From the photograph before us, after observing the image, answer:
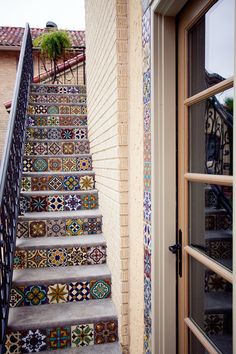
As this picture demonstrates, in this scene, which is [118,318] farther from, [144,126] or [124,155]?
[144,126]

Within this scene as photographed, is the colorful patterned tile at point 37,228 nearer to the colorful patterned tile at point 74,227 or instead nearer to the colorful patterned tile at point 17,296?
the colorful patterned tile at point 74,227

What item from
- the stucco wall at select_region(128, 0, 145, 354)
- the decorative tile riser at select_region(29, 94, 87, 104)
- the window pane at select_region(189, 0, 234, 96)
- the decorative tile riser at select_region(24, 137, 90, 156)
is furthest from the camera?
the decorative tile riser at select_region(29, 94, 87, 104)

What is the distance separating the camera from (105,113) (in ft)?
9.86

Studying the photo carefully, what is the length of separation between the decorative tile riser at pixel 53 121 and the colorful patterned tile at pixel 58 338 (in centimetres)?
309

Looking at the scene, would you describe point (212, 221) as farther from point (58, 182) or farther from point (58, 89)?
point (58, 89)

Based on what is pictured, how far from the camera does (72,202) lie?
3.68 metres

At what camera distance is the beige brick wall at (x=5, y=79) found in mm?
12898

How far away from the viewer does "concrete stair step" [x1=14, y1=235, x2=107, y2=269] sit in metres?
3.02

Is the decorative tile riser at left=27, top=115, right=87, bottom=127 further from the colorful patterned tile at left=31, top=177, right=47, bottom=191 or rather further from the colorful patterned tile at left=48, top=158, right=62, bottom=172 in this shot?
the colorful patterned tile at left=31, top=177, right=47, bottom=191

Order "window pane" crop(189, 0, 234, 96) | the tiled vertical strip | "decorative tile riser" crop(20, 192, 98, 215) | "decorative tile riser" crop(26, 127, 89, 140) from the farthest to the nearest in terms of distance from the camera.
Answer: "decorative tile riser" crop(26, 127, 89, 140)
"decorative tile riser" crop(20, 192, 98, 215)
the tiled vertical strip
"window pane" crop(189, 0, 234, 96)

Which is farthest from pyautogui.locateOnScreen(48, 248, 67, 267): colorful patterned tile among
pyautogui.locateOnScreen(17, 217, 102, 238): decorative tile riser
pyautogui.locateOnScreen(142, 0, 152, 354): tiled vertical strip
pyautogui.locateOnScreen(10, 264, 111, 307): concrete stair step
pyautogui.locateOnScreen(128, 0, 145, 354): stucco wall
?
pyautogui.locateOnScreen(142, 0, 152, 354): tiled vertical strip

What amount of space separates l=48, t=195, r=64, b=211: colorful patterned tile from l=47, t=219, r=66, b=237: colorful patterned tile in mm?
325

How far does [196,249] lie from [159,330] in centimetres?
59

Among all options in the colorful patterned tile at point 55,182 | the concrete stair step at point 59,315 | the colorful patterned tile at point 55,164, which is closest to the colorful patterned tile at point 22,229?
the colorful patterned tile at point 55,182
